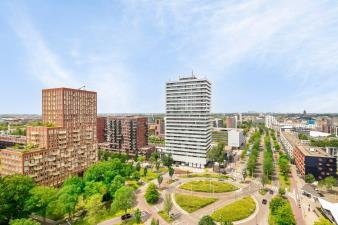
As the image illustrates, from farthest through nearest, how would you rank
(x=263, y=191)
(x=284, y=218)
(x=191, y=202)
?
1. (x=263, y=191)
2. (x=191, y=202)
3. (x=284, y=218)

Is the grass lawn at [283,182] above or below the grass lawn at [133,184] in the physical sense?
above

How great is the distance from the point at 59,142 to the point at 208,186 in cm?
6670

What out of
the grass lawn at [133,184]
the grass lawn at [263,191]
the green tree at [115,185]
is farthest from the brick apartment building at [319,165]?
the green tree at [115,185]

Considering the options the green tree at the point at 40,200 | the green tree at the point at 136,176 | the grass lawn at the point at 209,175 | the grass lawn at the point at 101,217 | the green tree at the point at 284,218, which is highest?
the green tree at the point at 40,200

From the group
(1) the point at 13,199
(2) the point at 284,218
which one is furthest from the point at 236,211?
(1) the point at 13,199

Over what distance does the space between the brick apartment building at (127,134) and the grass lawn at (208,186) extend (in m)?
63.5

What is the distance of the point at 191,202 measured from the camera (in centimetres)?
7588

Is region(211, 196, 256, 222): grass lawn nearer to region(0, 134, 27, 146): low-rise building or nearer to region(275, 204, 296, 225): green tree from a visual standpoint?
region(275, 204, 296, 225): green tree

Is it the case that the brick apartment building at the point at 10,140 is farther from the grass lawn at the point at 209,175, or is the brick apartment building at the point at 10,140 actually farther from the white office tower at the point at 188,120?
the grass lawn at the point at 209,175

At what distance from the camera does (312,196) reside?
79.2 metres

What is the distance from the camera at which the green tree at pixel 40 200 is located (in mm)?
56469

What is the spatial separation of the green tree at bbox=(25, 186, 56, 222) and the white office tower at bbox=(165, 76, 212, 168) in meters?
81.6

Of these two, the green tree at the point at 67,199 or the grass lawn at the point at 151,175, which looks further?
the grass lawn at the point at 151,175

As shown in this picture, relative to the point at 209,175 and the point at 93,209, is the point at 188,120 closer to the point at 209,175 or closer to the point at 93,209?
the point at 209,175
